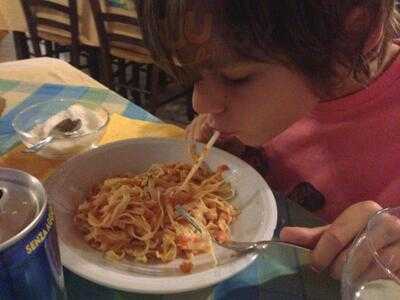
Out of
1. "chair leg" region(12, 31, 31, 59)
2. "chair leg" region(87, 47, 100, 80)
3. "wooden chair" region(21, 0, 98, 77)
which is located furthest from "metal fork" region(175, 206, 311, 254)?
"chair leg" region(12, 31, 31, 59)

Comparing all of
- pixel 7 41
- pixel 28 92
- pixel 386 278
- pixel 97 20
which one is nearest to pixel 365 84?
pixel 386 278

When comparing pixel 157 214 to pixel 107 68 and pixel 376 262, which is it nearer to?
pixel 376 262

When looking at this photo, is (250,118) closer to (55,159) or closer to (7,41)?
(55,159)

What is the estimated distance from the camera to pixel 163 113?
2.87 m

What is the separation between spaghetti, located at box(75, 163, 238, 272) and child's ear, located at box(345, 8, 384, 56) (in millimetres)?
312

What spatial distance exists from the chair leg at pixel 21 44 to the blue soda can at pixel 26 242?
8.66 feet

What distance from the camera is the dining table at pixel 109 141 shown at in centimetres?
60

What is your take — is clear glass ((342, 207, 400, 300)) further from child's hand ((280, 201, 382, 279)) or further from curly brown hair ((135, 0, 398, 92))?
curly brown hair ((135, 0, 398, 92))

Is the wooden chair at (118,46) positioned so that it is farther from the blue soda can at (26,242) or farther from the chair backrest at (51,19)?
the blue soda can at (26,242)

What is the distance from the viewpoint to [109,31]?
92.7 inches

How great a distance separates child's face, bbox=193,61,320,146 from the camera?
0.67 meters

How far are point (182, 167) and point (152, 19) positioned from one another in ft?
0.97

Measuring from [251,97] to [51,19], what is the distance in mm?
2153

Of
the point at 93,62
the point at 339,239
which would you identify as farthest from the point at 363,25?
the point at 93,62
